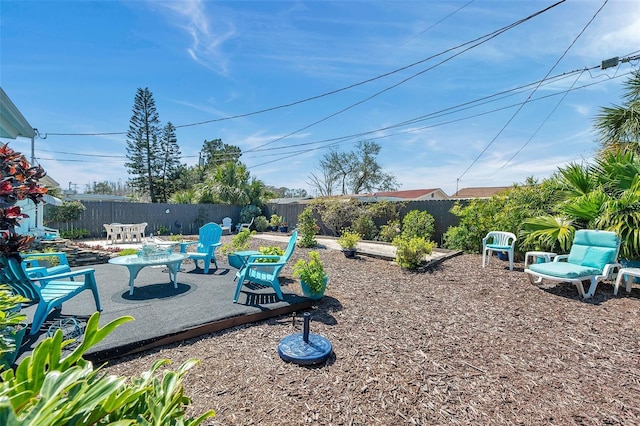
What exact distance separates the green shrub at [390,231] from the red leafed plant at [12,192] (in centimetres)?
840

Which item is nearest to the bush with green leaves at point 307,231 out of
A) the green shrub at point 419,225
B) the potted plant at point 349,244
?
the potted plant at point 349,244

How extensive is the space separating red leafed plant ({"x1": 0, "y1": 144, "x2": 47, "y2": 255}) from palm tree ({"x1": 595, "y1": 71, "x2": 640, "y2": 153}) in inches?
355

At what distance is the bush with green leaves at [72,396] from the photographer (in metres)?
0.63

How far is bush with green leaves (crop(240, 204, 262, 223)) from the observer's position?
15.3 m

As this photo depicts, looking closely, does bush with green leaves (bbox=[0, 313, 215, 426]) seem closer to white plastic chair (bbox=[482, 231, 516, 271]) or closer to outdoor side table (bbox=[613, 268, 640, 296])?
outdoor side table (bbox=[613, 268, 640, 296])

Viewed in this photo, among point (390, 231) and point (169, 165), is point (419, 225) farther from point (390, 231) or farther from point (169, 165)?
point (169, 165)

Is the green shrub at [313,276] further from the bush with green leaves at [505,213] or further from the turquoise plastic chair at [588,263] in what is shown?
the bush with green leaves at [505,213]

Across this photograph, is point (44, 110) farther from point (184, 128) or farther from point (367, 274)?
point (367, 274)

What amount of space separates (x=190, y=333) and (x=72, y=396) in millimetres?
2505

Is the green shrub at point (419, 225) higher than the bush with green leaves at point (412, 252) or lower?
higher

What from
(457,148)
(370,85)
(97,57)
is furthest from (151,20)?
(457,148)

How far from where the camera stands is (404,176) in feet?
91.9

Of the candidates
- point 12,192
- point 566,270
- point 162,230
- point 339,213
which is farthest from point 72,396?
point 162,230

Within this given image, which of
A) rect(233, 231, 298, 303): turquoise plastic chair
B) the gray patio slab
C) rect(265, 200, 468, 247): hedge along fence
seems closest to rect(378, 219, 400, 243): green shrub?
rect(265, 200, 468, 247): hedge along fence
